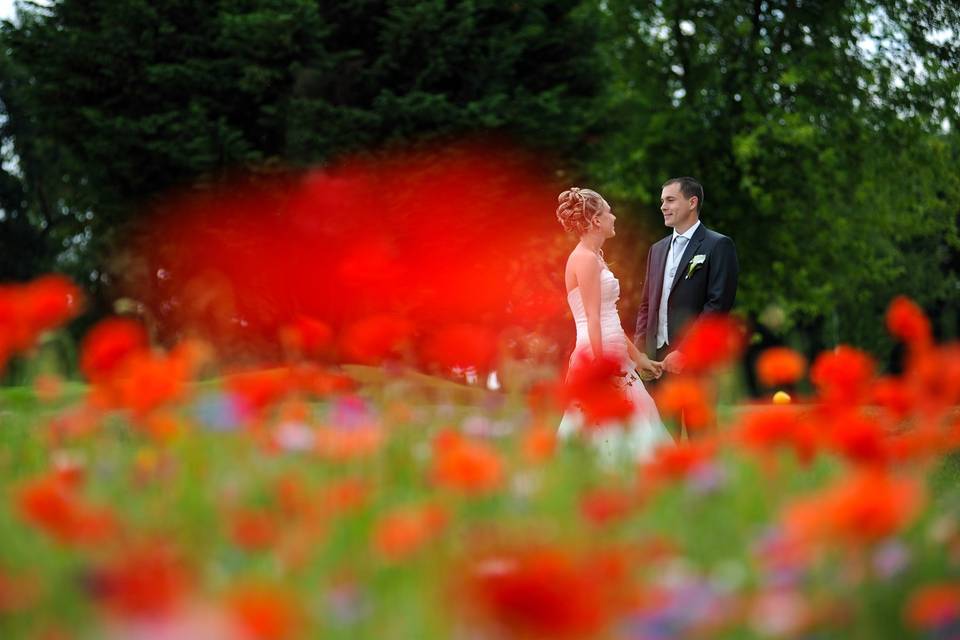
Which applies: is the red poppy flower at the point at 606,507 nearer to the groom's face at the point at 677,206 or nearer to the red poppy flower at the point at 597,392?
the red poppy flower at the point at 597,392

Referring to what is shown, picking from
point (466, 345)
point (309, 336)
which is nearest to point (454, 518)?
point (466, 345)

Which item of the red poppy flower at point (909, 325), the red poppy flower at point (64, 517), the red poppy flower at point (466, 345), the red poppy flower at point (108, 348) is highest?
the red poppy flower at point (108, 348)

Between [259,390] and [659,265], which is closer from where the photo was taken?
[259,390]

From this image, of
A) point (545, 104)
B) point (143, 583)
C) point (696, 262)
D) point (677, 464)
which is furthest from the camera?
point (545, 104)

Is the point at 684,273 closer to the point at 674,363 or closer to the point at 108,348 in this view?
the point at 674,363

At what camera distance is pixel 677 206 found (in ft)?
27.1

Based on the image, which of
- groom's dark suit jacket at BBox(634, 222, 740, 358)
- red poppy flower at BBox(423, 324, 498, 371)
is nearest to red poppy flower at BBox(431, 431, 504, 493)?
red poppy flower at BBox(423, 324, 498, 371)

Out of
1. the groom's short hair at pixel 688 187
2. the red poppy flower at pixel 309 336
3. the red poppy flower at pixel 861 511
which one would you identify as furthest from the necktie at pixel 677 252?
the red poppy flower at pixel 861 511

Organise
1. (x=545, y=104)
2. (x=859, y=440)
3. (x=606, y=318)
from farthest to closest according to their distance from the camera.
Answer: (x=545, y=104)
(x=606, y=318)
(x=859, y=440)

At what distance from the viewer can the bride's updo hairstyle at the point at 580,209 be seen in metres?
7.73

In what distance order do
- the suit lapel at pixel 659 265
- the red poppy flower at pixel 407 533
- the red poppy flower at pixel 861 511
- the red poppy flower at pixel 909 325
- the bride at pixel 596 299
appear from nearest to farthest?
the red poppy flower at pixel 861 511 < the red poppy flower at pixel 407 533 < the red poppy flower at pixel 909 325 < the bride at pixel 596 299 < the suit lapel at pixel 659 265

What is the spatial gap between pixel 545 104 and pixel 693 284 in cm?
1017

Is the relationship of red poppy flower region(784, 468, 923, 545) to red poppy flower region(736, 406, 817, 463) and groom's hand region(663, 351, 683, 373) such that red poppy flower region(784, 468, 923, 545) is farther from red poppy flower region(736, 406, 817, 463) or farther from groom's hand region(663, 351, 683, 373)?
groom's hand region(663, 351, 683, 373)

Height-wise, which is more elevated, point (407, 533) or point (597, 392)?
point (597, 392)
